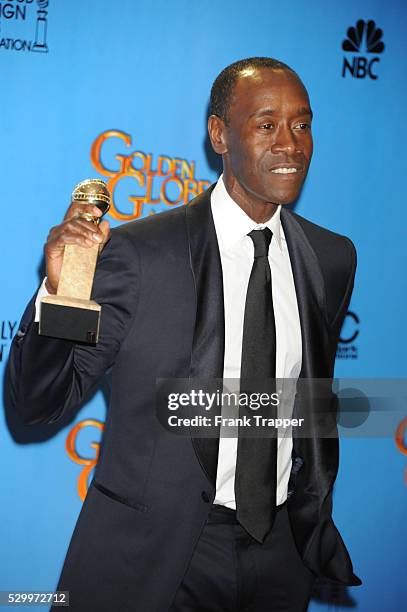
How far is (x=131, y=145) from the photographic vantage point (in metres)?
2.85

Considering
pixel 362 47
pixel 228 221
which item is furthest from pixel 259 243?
pixel 362 47

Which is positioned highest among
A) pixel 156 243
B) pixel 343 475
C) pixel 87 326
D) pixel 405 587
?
pixel 156 243

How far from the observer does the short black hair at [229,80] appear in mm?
1953

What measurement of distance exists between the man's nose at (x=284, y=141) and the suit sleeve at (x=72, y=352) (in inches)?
15.3

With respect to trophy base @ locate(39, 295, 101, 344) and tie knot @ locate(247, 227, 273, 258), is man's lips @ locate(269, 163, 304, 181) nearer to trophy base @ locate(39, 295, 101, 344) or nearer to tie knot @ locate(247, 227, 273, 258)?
tie knot @ locate(247, 227, 273, 258)

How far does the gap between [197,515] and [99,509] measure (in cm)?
21

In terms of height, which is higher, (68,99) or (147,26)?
(147,26)

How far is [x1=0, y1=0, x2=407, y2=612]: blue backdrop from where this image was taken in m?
2.75

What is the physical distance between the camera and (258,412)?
1.91m

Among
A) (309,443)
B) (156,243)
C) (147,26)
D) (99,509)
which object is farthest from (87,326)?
(147,26)

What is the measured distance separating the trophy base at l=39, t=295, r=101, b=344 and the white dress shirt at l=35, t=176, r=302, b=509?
45 centimetres

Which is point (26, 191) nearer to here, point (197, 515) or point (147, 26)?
point (147, 26)

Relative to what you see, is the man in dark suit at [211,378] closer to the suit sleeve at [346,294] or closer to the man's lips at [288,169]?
the man's lips at [288,169]

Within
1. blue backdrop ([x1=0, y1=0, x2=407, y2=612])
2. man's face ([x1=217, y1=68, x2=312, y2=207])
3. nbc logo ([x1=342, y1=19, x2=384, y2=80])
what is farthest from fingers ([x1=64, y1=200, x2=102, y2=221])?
nbc logo ([x1=342, y1=19, x2=384, y2=80])
